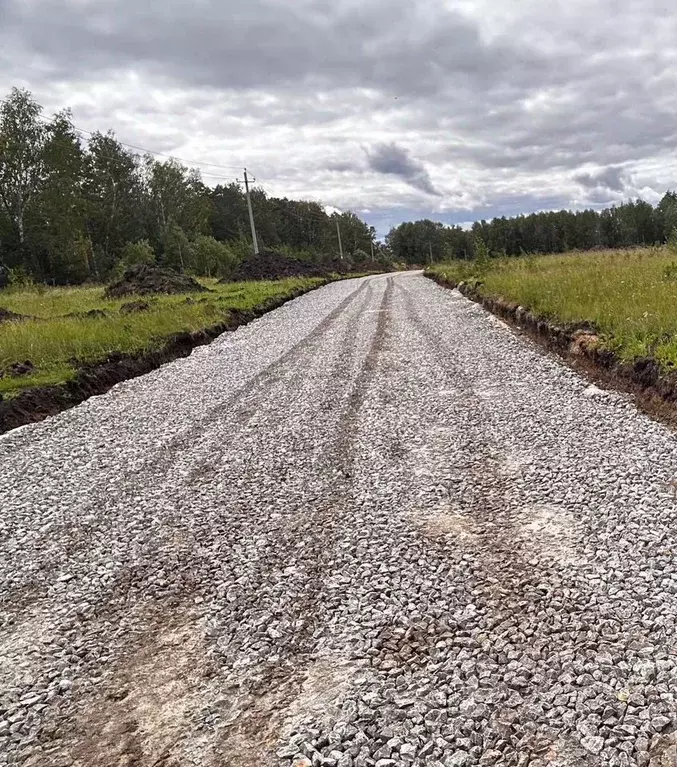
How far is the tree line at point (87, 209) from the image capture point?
164 ft

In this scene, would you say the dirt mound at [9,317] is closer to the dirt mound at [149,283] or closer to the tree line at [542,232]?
the dirt mound at [149,283]

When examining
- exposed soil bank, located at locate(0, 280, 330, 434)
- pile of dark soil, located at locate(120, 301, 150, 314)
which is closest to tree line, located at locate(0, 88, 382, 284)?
pile of dark soil, located at locate(120, 301, 150, 314)

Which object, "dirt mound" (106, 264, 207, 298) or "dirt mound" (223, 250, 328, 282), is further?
"dirt mound" (223, 250, 328, 282)

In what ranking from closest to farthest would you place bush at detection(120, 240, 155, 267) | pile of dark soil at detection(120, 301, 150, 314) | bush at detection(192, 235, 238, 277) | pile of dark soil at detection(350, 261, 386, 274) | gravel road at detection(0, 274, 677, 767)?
gravel road at detection(0, 274, 677, 767)
pile of dark soil at detection(120, 301, 150, 314)
bush at detection(120, 240, 155, 267)
bush at detection(192, 235, 238, 277)
pile of dark soil at detection(350, 261, 386, 274)

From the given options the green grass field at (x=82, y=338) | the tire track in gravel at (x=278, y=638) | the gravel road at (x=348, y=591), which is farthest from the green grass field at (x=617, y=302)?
the green grass field at (x=82, y=338)

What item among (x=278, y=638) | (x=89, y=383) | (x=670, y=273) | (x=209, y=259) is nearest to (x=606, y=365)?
(x=670, y=273)

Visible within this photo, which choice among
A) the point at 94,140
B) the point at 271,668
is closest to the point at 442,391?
the point at 271,668

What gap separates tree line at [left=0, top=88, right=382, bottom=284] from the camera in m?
50.1

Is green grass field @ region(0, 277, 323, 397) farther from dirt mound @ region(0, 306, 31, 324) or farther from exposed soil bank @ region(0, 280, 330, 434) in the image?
dirt mound @ region(0, 306, 31, 324)

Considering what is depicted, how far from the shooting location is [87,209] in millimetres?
55938

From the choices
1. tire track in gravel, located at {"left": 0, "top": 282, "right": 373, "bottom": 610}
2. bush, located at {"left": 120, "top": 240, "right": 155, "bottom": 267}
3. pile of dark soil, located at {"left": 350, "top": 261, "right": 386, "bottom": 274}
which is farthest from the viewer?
pile of dark soil, located at {"left": 350, "top": 261, "right": 386, "bottom": 274}

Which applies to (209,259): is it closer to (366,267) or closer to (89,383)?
(366,267)

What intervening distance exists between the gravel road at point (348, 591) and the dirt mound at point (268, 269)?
123ft

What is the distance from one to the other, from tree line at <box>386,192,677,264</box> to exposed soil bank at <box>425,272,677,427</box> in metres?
104
